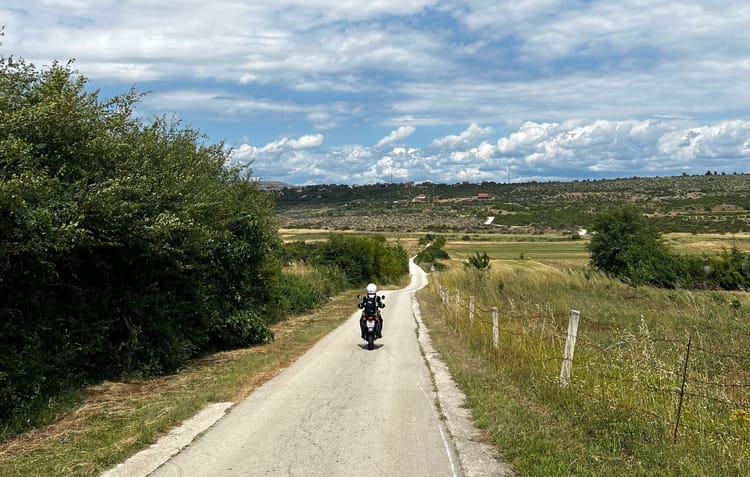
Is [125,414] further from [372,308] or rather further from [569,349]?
[372,308]

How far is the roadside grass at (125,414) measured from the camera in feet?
24.1

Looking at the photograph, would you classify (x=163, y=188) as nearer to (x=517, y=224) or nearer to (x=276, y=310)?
(x=276, y=310)

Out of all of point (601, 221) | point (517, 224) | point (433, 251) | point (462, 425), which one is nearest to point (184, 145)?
point (462, 425)

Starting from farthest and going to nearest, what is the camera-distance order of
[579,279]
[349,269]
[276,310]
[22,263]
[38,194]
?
[349,269], [579,279], [276,310], [22,263], [38,194]

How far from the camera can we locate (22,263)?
369 inches

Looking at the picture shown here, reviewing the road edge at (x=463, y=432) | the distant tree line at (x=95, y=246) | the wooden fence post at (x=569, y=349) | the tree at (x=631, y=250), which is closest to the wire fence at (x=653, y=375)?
the wooden fence post at (x=569, y=349)

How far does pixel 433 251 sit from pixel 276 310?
6908 centimetres

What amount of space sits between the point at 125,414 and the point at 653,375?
7.83 m

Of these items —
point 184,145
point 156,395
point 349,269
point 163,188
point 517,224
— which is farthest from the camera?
point 517,224

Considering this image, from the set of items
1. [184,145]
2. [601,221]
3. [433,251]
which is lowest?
[433,251]

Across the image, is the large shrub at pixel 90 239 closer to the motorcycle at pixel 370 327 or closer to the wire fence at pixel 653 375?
the motorcycle at pixel 370 327

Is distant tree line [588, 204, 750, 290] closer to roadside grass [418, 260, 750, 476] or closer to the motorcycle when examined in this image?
the motorcycle

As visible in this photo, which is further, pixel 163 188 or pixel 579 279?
pixel 579 279

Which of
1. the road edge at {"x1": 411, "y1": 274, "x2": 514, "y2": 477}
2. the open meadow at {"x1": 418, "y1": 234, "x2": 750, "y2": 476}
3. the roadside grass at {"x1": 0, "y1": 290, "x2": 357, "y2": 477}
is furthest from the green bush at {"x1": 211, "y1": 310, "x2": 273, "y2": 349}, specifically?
the road edge at {"x1": 411, "y1": 274, "x2": 514, "y2": 477}
